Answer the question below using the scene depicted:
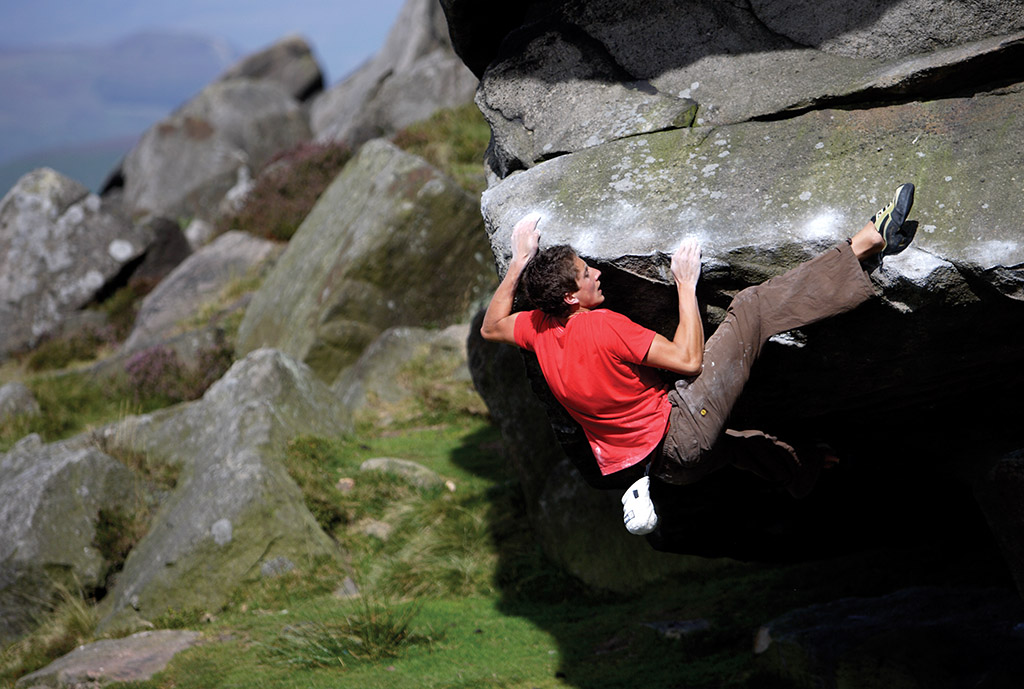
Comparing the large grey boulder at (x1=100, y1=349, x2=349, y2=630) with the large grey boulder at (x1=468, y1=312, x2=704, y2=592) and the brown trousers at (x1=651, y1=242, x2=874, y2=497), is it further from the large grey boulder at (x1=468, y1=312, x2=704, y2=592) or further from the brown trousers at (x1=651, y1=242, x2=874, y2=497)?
the brown trousers at (x1=651, y1=242, x2=874, y2=497)

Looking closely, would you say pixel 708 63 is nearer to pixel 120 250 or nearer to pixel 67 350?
pixel 67 350

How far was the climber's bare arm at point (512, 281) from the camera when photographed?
4.53 meters

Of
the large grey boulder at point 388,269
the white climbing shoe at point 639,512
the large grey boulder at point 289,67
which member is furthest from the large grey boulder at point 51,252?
the large grey boulder at point 289,67

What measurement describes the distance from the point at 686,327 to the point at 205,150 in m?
22.3

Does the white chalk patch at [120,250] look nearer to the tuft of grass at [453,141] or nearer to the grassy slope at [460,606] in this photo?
the tuft of grass at [453,141]

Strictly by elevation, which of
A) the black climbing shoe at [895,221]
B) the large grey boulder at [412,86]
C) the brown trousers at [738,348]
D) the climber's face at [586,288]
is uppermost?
the climber's face at [586,288]

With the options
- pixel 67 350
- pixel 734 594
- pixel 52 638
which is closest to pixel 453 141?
pixel 67 350

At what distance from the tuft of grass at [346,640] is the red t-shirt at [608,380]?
226 centimetres

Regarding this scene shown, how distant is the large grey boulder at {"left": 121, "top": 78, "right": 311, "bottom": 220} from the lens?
77.5 feet

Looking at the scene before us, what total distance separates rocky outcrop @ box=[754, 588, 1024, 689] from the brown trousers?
1.32 m

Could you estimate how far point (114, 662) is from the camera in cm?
576

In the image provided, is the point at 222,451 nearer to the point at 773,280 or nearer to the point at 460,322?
the point at 460,322

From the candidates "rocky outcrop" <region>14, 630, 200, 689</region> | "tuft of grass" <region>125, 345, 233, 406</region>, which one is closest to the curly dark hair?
"rocky outcrop" <region>14, 630, 200, 689</region>

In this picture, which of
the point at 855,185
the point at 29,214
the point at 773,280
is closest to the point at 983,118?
the point at 855,185
